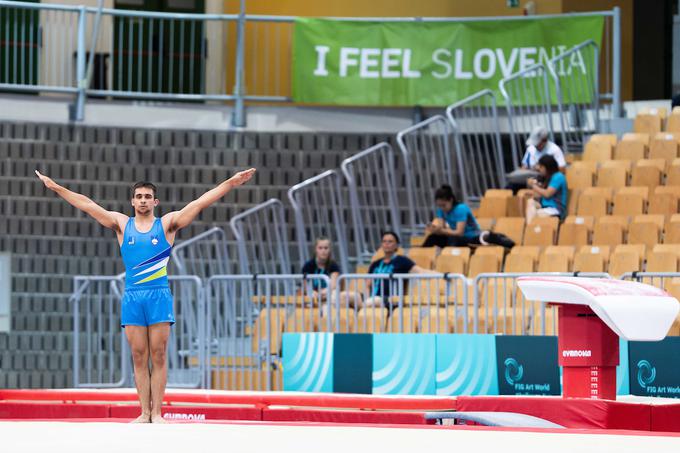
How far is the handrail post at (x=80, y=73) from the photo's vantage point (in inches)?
694

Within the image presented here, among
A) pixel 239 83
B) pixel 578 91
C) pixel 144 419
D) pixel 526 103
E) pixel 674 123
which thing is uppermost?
pixel 239 83

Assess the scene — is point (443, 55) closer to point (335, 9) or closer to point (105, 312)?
point (335, 9)

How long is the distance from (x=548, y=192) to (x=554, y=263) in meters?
1.45

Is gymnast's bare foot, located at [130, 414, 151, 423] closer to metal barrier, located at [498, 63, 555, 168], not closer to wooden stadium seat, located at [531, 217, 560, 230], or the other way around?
wooden stadium seat, located at [531, 217, 560, 230]

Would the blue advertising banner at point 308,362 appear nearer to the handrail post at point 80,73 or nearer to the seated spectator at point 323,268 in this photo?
Answer: the seated spectator at point 323,268

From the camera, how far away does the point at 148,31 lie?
19.2m

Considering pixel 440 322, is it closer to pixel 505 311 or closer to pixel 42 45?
pixel 505 311

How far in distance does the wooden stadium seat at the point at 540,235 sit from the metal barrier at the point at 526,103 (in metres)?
1.87

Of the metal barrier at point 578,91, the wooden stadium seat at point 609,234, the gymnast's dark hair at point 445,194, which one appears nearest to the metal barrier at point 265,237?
the gymnast's dark hair at point 445,194

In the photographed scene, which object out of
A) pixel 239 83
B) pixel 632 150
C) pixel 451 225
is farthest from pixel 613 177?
pixel 239 83

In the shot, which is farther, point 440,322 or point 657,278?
point 440,322

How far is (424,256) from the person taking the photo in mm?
15352

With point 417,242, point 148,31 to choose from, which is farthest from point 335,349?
point 148,31

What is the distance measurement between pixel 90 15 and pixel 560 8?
631 cm
